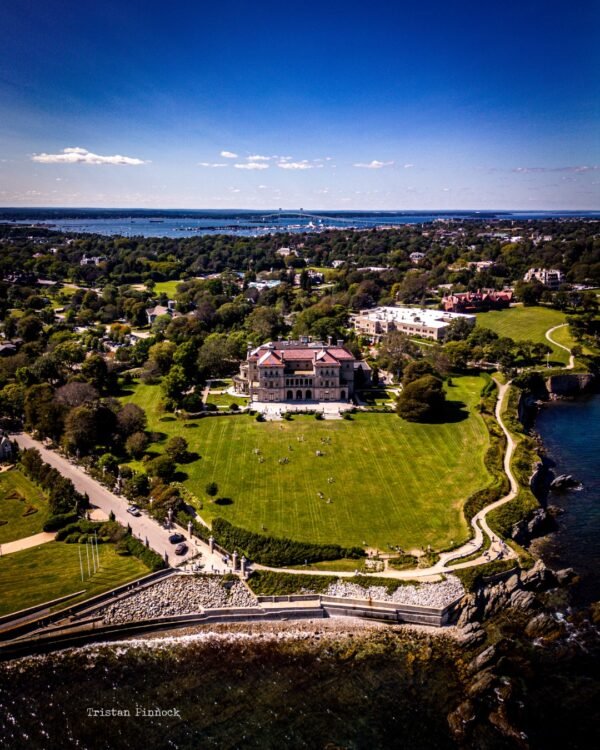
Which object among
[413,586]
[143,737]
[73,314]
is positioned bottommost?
[143,737]

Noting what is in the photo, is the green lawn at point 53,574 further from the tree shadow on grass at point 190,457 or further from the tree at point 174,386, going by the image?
the tree at point 174,386

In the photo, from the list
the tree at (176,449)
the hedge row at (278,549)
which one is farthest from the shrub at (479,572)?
the tree at (176,449)

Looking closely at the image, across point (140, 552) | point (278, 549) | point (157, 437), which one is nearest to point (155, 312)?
point (157, 437)

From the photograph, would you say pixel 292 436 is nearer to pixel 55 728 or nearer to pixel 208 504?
pixel 208 504

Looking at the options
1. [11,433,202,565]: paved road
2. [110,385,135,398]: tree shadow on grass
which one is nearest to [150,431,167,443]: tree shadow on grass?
[11,433,202,565]: paved road

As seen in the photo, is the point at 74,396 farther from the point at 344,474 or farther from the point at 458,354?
the point at 458,354

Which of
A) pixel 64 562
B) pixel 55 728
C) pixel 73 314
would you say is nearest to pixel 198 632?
pixel 55 728

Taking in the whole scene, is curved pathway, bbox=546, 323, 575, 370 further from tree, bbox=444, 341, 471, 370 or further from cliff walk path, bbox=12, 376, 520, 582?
cliff walk path, bbox=12, 376, 520, 582
